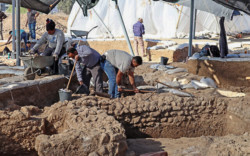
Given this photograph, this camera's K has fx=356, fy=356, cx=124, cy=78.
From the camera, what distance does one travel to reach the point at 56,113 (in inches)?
186

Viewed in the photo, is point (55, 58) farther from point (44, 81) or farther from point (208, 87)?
point (208, 87)

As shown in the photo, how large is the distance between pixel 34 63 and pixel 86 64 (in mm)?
982

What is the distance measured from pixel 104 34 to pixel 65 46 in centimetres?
1280

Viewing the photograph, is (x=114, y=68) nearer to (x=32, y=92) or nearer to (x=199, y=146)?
(x=32, y=92)

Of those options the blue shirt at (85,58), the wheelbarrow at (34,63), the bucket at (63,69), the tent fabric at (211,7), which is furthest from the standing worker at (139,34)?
the blue shirt at (85,58)

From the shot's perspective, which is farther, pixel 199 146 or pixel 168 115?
pixel 168 115

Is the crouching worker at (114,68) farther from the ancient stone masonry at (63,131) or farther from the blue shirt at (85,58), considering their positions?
the ancient stone masonry at (63,131)

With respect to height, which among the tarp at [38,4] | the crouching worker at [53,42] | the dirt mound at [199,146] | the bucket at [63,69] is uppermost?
the tarp at [38,4]

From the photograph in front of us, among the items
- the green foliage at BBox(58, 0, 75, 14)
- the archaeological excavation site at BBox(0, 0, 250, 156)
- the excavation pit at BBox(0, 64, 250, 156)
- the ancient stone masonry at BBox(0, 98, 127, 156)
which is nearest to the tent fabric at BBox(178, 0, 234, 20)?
the archaeological excavation site at BBox(0, 0, 250, 156)

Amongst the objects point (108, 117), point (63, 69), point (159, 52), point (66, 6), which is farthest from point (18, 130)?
point (66, 6)

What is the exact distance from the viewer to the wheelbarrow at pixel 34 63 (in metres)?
6.44

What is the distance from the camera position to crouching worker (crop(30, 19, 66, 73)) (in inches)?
268

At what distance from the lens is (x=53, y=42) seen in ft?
23.0

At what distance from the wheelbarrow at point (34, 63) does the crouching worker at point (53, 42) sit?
0.55 feet
